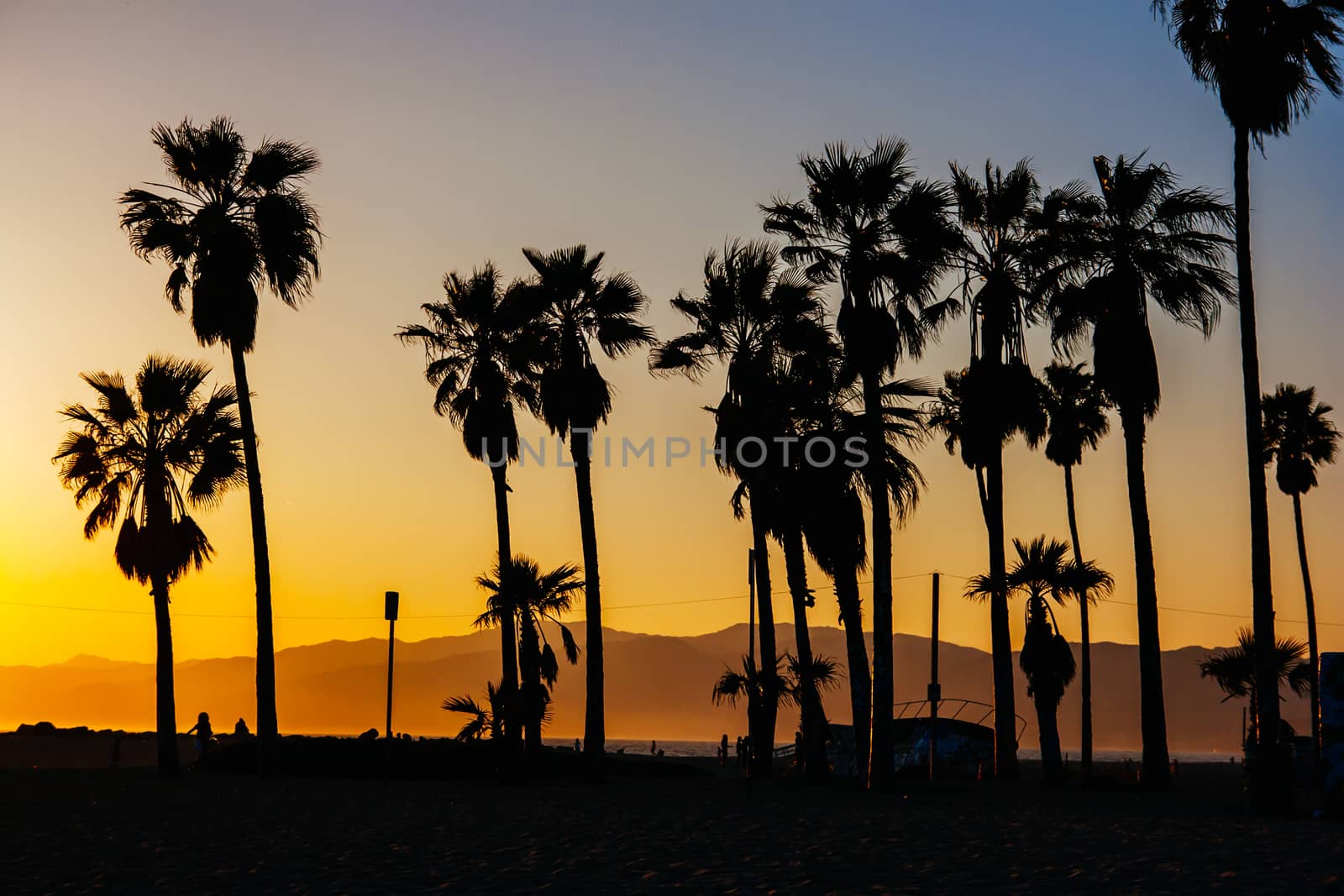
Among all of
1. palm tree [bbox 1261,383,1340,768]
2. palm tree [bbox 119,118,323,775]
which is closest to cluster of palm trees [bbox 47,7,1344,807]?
palm tree [bbox 119,118,323,775]

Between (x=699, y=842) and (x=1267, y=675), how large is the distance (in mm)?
12796

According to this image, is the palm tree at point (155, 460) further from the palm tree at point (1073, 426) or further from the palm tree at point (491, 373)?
the palm tree at point (1073, 426)

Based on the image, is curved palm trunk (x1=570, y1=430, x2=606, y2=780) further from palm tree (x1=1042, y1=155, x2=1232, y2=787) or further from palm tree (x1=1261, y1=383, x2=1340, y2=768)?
palm tree (x1=1261, y1=383, x2=1340, y2=768)

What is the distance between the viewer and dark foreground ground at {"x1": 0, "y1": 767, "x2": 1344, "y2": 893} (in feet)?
47.8

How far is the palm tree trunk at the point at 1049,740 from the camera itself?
120 feet

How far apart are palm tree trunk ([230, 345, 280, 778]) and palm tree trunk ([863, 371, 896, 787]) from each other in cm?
1451

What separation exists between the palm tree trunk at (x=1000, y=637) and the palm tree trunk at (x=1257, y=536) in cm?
1056

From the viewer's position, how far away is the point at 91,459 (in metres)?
39.2

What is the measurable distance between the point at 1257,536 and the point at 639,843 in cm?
1423

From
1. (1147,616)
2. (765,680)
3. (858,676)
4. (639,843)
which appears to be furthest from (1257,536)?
(765,680)

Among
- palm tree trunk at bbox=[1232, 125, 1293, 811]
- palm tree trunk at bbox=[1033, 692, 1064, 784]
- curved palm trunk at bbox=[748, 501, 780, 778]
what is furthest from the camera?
curved palm trunk at bbox=[748, 501, 780, 778]

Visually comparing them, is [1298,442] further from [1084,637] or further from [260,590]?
[260,590]

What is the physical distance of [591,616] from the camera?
36.0 metres

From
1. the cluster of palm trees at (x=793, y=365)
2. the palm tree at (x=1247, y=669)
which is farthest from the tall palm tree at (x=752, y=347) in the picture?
the palm tree at (x=1247, y=669)
